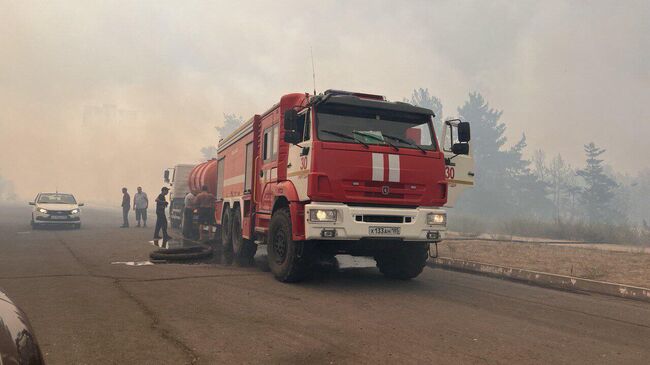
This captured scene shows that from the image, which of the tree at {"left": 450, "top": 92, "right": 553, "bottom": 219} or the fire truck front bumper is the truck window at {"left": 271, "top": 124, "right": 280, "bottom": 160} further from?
the tree at {"left": 450, "top": 92, "right": 553, "bottom": 219}

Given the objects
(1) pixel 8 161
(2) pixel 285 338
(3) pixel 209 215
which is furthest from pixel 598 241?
(1) pixel 8 161

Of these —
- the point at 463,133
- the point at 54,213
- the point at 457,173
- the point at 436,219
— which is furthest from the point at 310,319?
the point at 54,213

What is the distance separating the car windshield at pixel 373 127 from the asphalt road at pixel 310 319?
2310 mm

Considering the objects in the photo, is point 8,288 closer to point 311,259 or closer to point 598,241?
point 311,259

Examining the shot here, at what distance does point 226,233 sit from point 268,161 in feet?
11.8

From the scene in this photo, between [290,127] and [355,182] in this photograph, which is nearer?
[355,182]

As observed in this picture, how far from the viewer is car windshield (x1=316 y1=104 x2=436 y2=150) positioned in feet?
22.5

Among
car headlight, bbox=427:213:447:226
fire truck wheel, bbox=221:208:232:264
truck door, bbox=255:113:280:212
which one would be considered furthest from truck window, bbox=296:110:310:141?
fire truck wheel, bbox=221:208:232:264

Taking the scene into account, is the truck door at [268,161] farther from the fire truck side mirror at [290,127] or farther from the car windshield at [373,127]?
the car windshield at [373,127]

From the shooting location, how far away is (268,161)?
8539 millimetres

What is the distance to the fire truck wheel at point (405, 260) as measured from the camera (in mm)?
7750

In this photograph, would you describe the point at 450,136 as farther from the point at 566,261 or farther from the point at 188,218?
the point at 188,218

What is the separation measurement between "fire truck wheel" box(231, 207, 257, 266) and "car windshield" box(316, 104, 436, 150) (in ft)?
13.3

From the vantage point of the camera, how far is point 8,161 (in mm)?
153750
